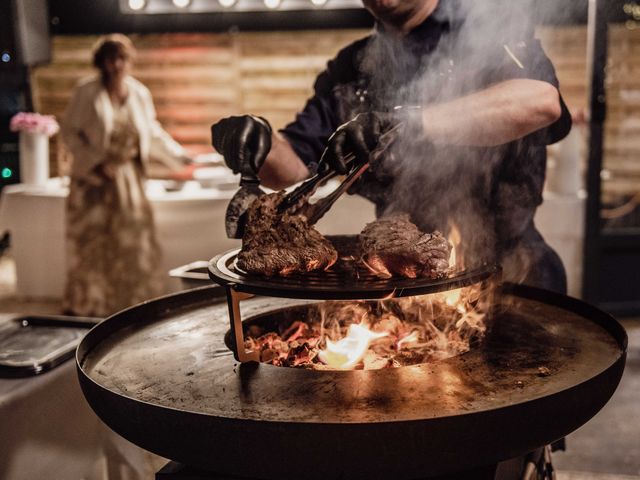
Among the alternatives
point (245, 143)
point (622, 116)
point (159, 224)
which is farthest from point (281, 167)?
point (622, 116)

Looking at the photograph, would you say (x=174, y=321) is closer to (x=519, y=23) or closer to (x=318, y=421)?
(x=318, y=421)

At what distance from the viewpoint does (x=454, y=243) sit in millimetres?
2256

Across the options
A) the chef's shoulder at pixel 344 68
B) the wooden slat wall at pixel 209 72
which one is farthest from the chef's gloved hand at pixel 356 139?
the wooden slat wall at pixel 209 72

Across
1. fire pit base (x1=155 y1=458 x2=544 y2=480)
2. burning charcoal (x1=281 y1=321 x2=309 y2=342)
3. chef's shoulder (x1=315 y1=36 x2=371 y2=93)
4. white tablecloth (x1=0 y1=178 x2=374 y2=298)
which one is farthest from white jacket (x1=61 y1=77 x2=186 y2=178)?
fire pit base (x1=155 y1=458 x2=544 y2=480)

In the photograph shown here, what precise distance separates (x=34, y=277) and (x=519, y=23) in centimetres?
623

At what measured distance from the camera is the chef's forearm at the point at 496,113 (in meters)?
1.97

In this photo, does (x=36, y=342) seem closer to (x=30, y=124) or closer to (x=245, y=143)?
(x=245, y=143)

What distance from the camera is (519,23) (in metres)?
2.39

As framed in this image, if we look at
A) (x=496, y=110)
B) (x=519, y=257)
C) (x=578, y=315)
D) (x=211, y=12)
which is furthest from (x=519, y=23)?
(x=211, y=12)

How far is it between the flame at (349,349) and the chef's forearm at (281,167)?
909 millimetres

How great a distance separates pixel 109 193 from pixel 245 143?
14.7 ft

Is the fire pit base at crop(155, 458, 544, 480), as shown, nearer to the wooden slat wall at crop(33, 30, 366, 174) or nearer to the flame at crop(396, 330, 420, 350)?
the flame at crop(396, 330, 420, 350)

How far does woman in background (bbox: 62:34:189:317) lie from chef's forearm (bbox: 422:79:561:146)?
187 inches

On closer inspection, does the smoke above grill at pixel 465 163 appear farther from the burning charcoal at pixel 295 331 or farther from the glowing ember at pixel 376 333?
the burning charcoal at pixel 295 331
